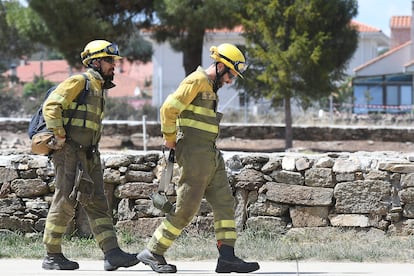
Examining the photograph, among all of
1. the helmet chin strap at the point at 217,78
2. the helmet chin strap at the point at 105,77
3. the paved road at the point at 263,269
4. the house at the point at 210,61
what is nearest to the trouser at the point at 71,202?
the paved road at the point at 263,269

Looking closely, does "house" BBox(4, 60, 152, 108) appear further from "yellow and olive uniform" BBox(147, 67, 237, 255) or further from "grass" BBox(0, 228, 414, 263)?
"yellow and olive uniform" BBox(147, 67, 237, 255)

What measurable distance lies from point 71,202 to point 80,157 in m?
0.38

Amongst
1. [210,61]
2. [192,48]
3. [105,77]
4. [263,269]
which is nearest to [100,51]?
[105,77]

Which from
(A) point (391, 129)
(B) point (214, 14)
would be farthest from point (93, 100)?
(A) point (391, 129)

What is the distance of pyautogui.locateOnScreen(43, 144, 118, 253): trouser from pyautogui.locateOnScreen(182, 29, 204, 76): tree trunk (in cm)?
1385

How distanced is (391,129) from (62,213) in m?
18.8

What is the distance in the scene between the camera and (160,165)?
8336mm

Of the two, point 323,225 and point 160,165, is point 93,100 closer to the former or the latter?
point 160,165

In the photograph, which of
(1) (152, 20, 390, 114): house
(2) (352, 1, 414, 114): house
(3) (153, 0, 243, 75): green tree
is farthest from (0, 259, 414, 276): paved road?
(2) (352, 1, 414, 114): house

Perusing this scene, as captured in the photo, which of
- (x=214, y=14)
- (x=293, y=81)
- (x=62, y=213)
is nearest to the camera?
(x=62, y=213)

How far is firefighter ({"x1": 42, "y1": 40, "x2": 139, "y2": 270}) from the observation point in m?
6.54

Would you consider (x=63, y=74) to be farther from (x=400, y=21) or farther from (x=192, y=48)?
(x=192, y=48)

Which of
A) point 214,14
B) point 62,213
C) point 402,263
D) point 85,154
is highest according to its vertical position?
point 214,14

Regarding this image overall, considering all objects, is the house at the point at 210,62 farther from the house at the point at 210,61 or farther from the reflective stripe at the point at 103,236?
the reflective stripe at the point at 103,236
